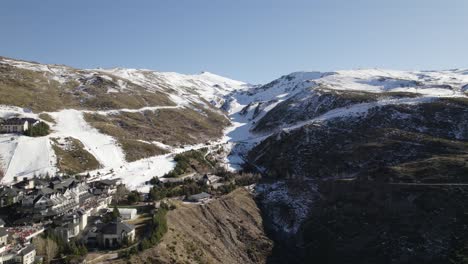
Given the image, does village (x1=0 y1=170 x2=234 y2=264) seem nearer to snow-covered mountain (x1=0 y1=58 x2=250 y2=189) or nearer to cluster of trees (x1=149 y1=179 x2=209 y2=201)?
cluster of trees (x1=149 y1=179 x2=209 y2=201)

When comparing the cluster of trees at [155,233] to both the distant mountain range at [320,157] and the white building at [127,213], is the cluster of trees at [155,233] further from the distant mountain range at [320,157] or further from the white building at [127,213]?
the distant mountain range at [320,157]

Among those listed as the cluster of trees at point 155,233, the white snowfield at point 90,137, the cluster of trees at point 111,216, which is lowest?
the cluster of trees at point 155,233

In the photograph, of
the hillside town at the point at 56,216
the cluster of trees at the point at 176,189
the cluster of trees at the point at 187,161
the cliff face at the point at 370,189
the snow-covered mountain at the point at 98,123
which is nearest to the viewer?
the hillside town at the point at 56,216

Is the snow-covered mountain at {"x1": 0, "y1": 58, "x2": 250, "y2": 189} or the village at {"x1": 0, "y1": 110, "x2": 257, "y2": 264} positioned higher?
the snow-covered mountain at {"x1": 0, "y1": 58, "x2": 250, "y2": 189}

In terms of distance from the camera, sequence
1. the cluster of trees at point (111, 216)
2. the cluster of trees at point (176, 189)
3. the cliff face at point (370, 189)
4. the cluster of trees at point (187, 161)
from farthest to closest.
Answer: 1. the cluster of trees at point (187, 161)
2. the cluster of trees at point (176, 189)
3. the cliff face at point (370, 189)
4. the cluster of trees at point (111, 216)

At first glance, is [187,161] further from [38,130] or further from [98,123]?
[98,123]

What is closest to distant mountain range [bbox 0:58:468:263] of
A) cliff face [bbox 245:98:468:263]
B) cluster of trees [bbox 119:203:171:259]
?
cliff face [bbox 245:98:468:263]

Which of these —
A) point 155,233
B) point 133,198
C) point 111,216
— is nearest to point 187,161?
point 133,198

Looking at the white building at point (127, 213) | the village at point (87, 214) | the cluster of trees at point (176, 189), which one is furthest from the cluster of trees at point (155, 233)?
the cluster of trees at point (176, 189)
